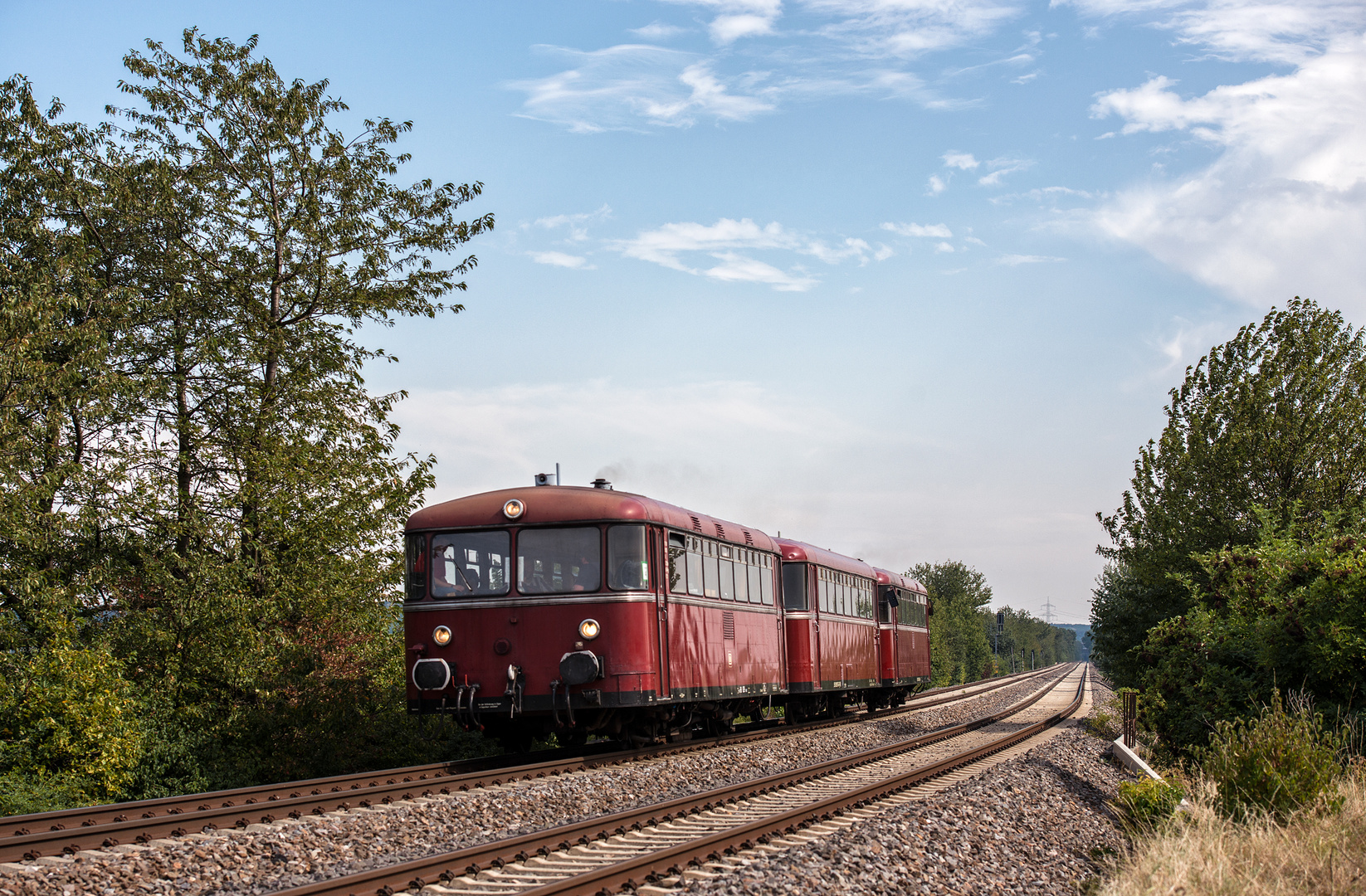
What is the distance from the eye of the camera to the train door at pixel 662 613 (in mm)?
13508

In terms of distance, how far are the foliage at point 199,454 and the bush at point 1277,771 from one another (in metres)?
9.63

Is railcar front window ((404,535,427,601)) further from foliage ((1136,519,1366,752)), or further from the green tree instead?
the green tree

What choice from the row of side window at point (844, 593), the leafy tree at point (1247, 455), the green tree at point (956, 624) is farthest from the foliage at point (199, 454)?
the green tree at point (956, 624)

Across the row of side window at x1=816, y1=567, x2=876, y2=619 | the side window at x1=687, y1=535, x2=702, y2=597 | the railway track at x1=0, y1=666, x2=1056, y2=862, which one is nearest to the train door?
the side window at x1=687, y1=535, x2=702, y2=597

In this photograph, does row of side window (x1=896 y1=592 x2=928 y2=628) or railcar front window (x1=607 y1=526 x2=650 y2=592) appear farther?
row of side window (x1=896 y1=592 x2=928 y2=628)

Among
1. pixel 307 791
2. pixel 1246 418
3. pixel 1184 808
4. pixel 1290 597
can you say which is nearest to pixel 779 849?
pixel 1184 808

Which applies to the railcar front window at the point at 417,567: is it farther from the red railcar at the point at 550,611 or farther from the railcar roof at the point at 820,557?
the railcar roof at the point at 820,557

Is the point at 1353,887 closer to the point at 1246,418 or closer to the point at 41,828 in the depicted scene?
the point at 41,828

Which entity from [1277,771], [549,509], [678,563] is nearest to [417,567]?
[549,509]

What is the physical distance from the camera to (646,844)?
848cm

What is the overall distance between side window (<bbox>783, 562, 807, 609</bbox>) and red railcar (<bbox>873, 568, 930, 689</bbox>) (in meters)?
6.02

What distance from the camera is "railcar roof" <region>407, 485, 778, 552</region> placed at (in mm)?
13305

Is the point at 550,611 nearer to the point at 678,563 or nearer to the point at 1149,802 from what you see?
the point at 678,563

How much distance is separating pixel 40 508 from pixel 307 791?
7686 mm
